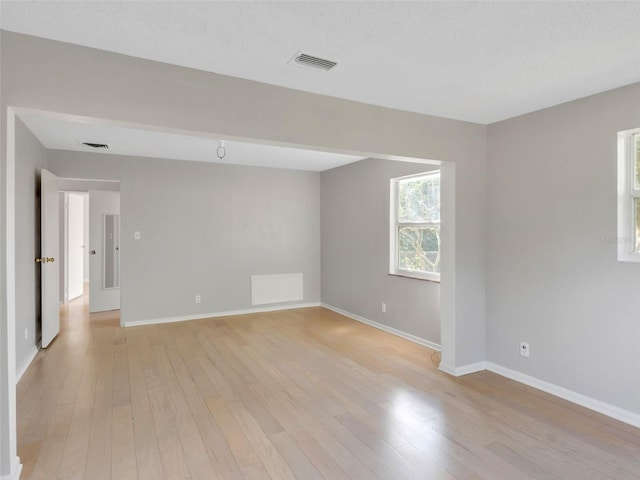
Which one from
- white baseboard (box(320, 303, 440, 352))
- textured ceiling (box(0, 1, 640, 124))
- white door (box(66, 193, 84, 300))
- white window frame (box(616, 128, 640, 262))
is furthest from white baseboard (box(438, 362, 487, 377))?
white door (box(66, 193, 84, 300))

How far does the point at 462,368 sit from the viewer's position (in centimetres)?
355

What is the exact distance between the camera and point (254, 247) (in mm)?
6168

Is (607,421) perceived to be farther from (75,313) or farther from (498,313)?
(75,313)

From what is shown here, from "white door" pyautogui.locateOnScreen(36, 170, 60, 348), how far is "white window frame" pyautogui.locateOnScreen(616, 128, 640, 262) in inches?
222

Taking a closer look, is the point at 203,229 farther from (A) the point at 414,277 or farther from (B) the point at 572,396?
(B) the point at 572,396

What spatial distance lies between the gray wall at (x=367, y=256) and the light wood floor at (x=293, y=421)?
2.14 ft

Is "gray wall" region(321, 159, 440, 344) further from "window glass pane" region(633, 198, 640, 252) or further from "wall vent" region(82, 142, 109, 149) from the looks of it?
"wall vent" region(82, 142, 109, 149)

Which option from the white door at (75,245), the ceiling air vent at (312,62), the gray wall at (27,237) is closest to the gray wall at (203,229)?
the gray wall at (27,237)

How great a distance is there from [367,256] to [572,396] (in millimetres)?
3034

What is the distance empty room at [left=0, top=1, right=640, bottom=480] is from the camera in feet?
6.49

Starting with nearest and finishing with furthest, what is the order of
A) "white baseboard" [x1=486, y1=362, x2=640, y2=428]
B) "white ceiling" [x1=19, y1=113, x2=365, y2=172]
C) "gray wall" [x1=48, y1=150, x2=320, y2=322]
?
"white baseboard" [x1=486, y1=362, x2=640, y2=428] < "white ceiling" [x1=19, y1=113, x2=365, y2=172] < "gray wall" [x1=48, y1=150, x2=320, y2=322]

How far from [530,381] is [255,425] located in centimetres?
244

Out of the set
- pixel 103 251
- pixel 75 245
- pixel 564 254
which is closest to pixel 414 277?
pixel 564 254

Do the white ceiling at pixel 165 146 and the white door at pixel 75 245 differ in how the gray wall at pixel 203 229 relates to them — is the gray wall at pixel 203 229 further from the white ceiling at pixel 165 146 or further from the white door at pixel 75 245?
the white door at pixel 75 245
